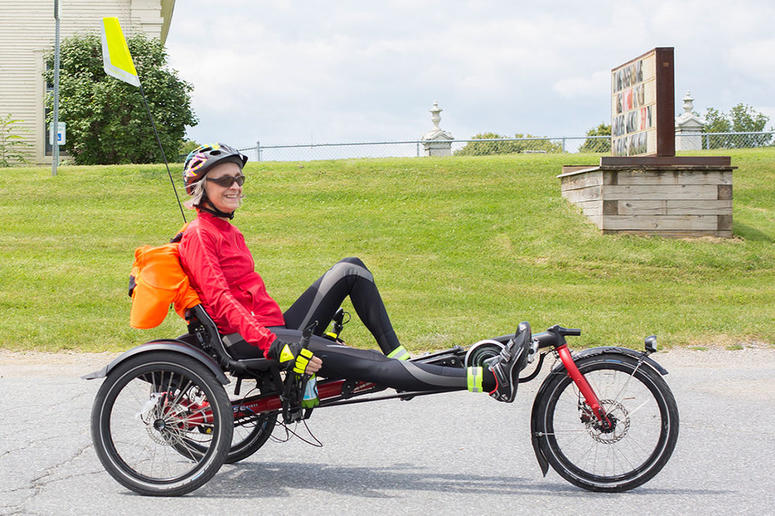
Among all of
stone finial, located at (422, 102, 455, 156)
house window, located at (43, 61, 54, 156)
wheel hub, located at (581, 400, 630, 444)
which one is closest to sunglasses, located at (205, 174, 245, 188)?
wheel hub, located at (581, 400, 630, 444)

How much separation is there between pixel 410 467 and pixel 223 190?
1.88 m

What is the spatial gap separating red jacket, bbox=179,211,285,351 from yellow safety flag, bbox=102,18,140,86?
1436 millimetres

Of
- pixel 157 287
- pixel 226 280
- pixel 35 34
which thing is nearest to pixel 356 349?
pixel 226 280

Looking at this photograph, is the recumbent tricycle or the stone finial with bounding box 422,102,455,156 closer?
the recumbent tricycle

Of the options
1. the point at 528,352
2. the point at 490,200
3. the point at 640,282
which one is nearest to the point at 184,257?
the point at 528,352

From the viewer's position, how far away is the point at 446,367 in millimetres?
4227

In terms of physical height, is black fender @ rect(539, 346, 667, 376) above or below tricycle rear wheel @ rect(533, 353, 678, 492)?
above

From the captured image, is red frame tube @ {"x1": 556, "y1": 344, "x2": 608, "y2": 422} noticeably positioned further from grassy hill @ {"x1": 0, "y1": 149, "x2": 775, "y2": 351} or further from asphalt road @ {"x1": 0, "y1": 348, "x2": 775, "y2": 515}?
grassy hill @ {"x1": 0, "y1": 149, "x2": 775, "y2": 351}

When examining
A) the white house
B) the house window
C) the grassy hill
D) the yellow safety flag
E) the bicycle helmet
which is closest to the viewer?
the bicycle helmet

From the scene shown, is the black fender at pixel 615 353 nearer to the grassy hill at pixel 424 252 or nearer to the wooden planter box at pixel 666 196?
the grassy hill at pixel 424 252

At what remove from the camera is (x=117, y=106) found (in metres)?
26.8

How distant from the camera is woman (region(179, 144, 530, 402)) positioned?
4.12m

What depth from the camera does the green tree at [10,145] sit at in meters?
27.8

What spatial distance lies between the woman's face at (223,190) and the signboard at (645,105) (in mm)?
11904
